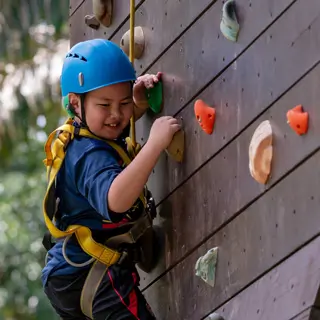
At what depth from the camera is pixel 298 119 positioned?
2412 millimetres

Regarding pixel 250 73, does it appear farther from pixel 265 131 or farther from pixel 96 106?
pixel 96 106

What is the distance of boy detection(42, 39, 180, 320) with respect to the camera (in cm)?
290

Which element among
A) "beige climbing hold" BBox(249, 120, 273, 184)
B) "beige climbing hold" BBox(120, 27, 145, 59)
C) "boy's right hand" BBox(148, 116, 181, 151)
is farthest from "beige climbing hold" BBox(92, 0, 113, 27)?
"beige climbing hold" BBox(249, 120, 273, 184)

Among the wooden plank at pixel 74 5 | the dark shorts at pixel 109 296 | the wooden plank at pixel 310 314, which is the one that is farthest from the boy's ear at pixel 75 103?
the wooden plank at pixel 310 314

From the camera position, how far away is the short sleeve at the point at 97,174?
2.82 metres

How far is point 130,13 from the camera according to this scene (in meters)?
3.24

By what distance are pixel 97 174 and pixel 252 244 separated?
1.75 feet

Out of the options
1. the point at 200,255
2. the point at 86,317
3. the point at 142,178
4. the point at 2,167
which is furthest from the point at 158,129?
the point at 2,167

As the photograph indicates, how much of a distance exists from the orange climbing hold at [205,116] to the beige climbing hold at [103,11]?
74 centimetres

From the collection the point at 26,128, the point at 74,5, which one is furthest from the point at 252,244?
the point at 26,128

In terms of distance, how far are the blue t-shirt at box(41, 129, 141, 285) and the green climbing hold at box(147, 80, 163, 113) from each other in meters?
0.25

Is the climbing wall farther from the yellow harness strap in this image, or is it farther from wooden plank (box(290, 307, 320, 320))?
the yellow harness strap

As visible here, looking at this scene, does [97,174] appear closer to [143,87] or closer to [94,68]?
[94,68]

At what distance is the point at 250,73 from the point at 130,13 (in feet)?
2.38
